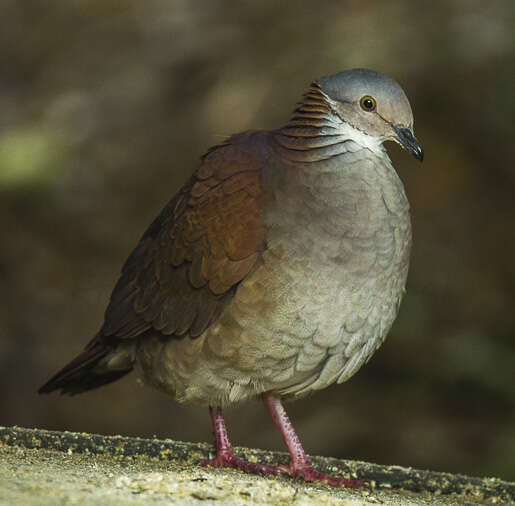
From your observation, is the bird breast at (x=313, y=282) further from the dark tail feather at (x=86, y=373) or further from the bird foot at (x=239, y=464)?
the dark tail feather at (x=86, y=373)

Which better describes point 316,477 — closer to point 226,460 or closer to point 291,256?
point 226,460

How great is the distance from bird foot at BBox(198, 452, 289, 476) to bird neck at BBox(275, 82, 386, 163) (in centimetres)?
95

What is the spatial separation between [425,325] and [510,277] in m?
0.55

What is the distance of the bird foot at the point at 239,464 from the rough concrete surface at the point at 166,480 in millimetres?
66

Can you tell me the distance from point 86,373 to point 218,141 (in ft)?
6.64

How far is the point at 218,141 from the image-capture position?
17.2 feet

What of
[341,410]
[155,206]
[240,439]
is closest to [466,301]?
[341,410]

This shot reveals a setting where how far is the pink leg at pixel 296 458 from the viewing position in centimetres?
295

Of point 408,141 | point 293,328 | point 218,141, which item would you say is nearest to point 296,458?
point 293,328

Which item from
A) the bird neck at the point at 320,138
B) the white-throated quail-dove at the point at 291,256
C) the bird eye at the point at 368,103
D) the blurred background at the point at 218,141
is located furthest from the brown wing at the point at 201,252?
the blurred background at the point at 218,141

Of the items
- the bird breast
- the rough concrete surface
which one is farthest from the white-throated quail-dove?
the rough concrete surface

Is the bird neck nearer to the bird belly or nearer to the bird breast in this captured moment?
the bird breast

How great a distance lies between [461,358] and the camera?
16.1 ft

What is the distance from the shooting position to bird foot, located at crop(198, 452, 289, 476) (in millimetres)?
3025
